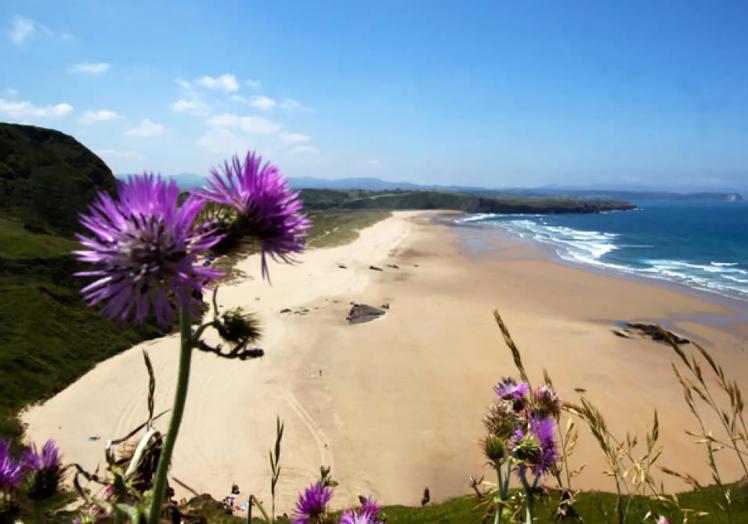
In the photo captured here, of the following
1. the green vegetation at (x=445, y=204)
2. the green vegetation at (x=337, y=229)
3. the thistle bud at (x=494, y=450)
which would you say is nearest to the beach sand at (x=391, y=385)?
the thistle bud at (x=494, y=450)

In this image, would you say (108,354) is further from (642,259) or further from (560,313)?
(642,259)

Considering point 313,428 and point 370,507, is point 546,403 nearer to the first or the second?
point 370,507

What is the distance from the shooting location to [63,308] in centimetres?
2591

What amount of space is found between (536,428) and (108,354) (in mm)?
26010

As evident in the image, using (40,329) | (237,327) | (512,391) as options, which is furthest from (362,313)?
(237,327)

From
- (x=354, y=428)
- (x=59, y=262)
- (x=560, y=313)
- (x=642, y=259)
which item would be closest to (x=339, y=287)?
(x=560, y=313)

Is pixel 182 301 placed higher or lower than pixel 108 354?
higher

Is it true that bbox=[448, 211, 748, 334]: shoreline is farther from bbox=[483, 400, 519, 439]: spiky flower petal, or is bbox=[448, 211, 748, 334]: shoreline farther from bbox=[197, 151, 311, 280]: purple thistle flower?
bbox=[197, 151, 311, 280]: purple thistle flower

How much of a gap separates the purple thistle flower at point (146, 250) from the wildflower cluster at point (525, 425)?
214 cm

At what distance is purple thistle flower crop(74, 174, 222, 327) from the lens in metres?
1.32

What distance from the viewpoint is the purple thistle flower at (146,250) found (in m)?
1.32

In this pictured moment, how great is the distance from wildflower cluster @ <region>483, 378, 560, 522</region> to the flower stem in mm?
2153

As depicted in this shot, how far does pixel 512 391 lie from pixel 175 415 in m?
2.61

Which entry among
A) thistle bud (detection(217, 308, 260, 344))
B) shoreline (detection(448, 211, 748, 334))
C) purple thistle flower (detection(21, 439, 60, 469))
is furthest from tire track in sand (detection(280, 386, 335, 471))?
shoreline (detection(448, 211, 748, 334))
